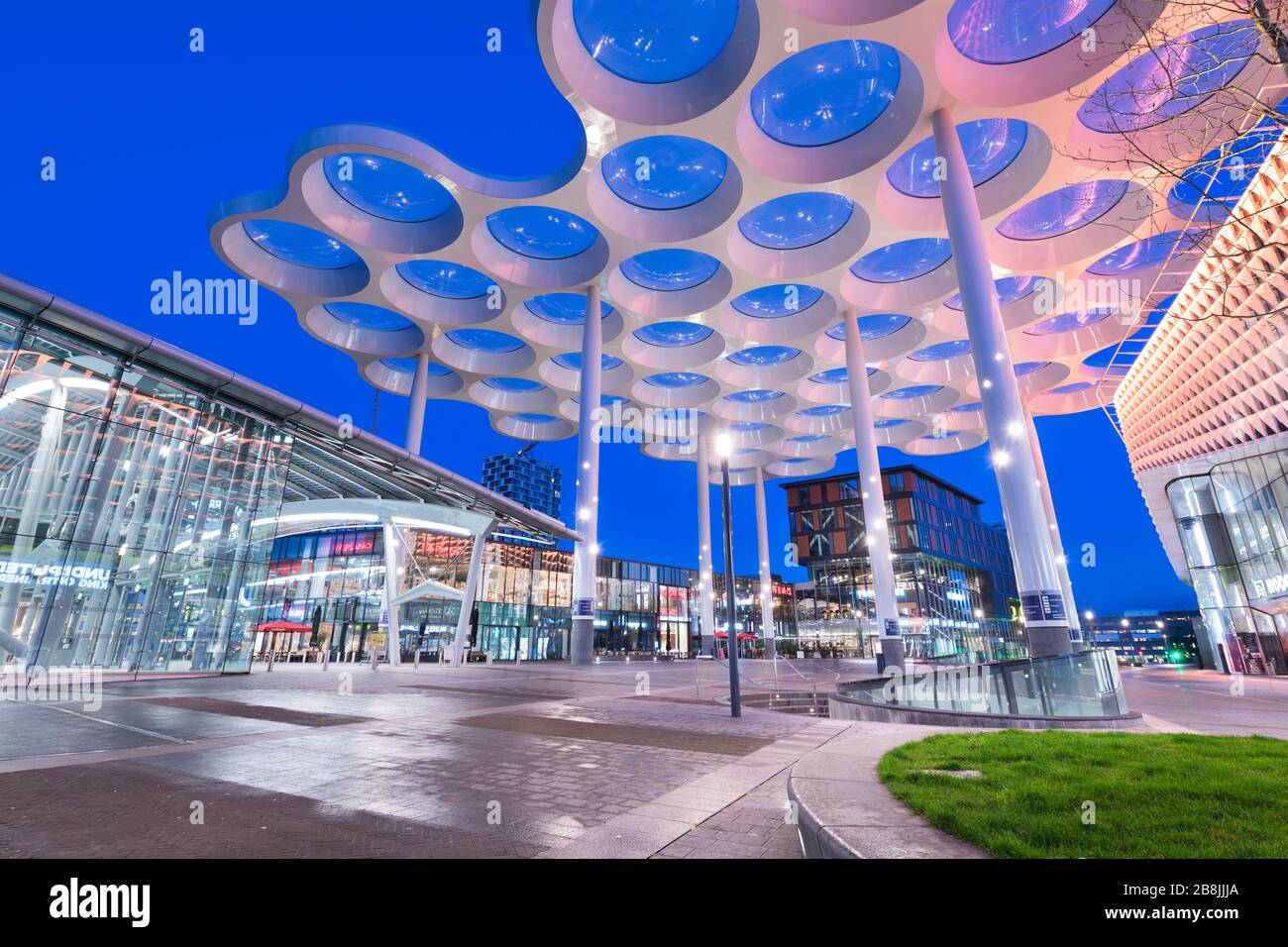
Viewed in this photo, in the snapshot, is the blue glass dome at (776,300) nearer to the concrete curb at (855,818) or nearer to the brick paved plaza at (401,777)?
the brick paved plaza at (401,777)

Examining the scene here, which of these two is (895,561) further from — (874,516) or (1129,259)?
(1129,259)

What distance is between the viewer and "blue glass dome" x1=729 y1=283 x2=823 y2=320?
35594 millimetres

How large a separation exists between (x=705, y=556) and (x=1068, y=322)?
31.6 m

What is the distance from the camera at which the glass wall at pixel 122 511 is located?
15664 millimetres

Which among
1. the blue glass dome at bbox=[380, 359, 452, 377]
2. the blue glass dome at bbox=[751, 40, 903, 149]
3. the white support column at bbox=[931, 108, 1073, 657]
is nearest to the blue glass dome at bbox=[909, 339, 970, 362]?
the blue glass dome at bbox=[751, 40, 903, 149]

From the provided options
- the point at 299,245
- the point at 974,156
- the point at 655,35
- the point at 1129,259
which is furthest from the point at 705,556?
the point at 655,35

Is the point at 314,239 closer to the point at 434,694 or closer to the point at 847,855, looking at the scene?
the point at 434,694

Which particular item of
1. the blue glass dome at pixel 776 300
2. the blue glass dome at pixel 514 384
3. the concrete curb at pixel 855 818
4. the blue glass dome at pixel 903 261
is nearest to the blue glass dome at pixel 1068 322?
the blue glass dome at pixel 903 261

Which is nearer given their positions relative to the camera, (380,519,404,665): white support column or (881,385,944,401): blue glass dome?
(380,519,404,665): white support column

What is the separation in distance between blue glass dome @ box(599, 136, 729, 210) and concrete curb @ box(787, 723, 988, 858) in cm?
A: 2663

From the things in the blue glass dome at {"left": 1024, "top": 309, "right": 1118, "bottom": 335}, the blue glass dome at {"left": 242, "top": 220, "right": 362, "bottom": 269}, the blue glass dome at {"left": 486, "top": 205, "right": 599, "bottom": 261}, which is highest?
the blue glass dome at {"left": 486, "top": 205, "right": 599, "bottom": 261}

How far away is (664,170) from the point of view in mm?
27609

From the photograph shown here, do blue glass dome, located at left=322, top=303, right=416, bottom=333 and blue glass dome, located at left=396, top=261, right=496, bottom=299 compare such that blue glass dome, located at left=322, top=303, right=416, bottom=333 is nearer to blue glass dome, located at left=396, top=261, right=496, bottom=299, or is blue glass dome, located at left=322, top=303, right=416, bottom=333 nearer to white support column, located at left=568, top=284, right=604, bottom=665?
blue glass dome, located at left=396, top=261, right=496, bottom=299
